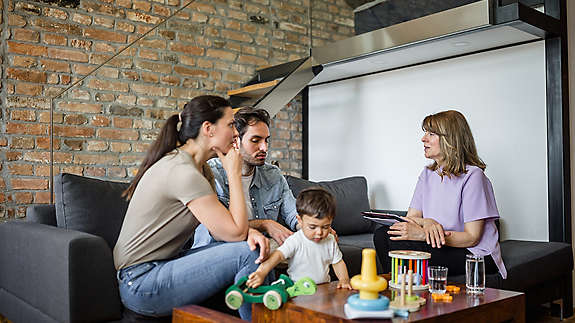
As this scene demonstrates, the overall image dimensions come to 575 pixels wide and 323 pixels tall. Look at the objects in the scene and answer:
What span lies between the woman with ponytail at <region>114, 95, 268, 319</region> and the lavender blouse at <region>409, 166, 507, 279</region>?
108 cm

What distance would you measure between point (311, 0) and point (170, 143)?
236 cm

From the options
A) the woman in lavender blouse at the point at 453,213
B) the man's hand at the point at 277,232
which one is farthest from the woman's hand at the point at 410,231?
the man's hand at the point at 277,232

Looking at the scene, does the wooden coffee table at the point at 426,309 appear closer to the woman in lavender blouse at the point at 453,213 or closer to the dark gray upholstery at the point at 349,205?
the woman in lavender blouse at the point at 453,213

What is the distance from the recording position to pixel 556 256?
3041mm

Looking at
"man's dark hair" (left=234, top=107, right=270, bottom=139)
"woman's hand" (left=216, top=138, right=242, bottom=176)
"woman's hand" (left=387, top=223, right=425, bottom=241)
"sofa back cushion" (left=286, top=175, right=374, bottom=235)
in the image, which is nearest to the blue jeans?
"woman's hand" (left=216, top=138, right=242, bottom=176)

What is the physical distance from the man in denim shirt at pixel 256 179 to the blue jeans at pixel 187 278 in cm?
48

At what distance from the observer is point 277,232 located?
2332 mm

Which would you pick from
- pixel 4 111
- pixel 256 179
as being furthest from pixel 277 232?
pixel 4 111

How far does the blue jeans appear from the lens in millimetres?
1948

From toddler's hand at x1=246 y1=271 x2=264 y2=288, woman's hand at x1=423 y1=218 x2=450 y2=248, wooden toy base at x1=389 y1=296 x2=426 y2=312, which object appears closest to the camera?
wooden toy base at x1=389 y1=296 x2=426 y2=312

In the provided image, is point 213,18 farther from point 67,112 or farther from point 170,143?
point 170,143

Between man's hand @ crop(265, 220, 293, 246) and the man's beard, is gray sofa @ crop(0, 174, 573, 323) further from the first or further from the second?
the man's beard

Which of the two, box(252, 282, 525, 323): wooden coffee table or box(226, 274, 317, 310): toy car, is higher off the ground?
box(226, 274, 317, 310): toy car

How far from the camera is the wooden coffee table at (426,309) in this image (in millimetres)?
1632
